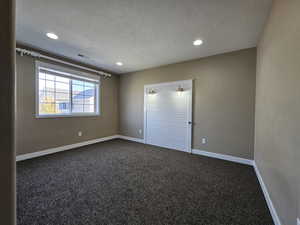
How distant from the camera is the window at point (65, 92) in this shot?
331cm

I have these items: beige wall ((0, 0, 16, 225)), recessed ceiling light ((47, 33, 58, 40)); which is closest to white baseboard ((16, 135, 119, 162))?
recessed ceiling light ((47, 33, 58, 40))

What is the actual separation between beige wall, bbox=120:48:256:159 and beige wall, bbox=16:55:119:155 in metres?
2.71

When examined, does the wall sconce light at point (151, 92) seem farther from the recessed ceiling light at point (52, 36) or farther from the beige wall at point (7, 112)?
the beige wall at point (7, 112)

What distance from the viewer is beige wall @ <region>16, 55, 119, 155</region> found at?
2949mm

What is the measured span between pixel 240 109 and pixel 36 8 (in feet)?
13.3

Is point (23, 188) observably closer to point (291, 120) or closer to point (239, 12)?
point (291, 120)

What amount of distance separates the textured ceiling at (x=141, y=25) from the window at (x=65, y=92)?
0.59 metres

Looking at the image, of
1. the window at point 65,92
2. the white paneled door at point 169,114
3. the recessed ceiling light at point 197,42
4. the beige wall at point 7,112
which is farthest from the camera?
the white paneled door at point 169,114

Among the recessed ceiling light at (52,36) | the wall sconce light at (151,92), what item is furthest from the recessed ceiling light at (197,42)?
the recessed ceiling light at (52,36)

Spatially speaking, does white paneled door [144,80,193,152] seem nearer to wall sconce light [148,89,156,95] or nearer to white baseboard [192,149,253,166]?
wall sconce light [148,89,156,95]

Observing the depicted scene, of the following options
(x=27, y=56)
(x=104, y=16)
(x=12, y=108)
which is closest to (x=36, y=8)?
(x=104, y=16)

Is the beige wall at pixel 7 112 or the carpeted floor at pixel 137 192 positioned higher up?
the beige wall at pixel 7 112

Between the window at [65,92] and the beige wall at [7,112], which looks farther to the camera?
the window at [65,92]

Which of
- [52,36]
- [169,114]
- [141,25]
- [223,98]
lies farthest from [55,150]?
[223,98]
